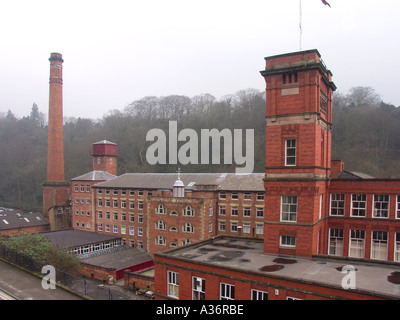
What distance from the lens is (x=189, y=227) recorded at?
35.1 meters

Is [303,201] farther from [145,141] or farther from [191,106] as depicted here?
[191,106]

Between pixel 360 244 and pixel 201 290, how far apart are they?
11865mm

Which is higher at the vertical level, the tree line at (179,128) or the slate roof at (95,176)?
the tree line at (179,128)

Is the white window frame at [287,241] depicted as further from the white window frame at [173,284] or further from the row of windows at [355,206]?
the white window frame at [173,284]

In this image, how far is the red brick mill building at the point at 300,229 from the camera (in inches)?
554

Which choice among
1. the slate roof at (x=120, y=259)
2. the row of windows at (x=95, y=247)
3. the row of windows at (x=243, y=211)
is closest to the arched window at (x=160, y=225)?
the slate roof at (x=120, y=259)

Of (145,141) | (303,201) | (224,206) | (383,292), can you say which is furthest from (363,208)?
(145,141)

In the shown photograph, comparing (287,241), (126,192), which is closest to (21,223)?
(126,192)

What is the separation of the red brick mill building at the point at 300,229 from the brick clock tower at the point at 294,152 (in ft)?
0.19

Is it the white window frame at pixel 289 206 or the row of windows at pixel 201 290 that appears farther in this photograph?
the white window frame at pixel 289 206

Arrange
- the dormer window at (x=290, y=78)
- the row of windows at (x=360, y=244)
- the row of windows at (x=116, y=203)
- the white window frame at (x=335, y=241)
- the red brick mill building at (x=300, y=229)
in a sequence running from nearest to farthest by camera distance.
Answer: the red brick mill building at (x=300, y=229), the dormer window at (x=290, y=78), the row of windows at (x=360, y=244), the white window frame at (x=335, y=241), the row of windows at (x=116, y=203)

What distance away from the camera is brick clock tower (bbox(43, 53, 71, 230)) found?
170 ft

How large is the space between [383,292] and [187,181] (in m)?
30.2
